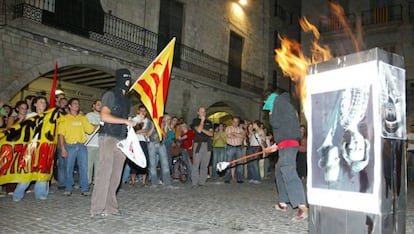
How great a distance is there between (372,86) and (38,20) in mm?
11751

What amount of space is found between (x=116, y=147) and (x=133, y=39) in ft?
36.6

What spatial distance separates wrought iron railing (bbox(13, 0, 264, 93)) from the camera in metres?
11.8

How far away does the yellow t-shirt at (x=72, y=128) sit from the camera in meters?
7.11

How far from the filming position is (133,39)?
50.9 feet

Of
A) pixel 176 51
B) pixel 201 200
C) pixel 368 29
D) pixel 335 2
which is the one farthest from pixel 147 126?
pixel 335 2

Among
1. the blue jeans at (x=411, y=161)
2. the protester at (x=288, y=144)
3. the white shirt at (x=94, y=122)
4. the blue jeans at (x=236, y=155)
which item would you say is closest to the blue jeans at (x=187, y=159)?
the blue jeans at (x=236, y=155)

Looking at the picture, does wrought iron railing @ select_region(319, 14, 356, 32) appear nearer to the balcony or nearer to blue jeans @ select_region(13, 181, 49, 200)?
the balcony

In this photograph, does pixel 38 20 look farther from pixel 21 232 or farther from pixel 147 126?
pixel 21 232

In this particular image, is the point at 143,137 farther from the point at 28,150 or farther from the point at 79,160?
the point at 28,150

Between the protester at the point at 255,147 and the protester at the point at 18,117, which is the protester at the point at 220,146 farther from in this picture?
the protester at the point at 18,117

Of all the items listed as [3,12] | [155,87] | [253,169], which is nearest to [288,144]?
[155,87]

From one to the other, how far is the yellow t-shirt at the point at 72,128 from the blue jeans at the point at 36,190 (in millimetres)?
983

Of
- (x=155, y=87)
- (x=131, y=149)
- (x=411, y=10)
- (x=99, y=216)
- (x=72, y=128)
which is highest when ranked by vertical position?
(x=411, y=10)

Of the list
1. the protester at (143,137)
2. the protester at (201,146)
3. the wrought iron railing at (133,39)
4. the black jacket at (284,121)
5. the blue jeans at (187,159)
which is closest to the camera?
the black jacket at (284,121)
